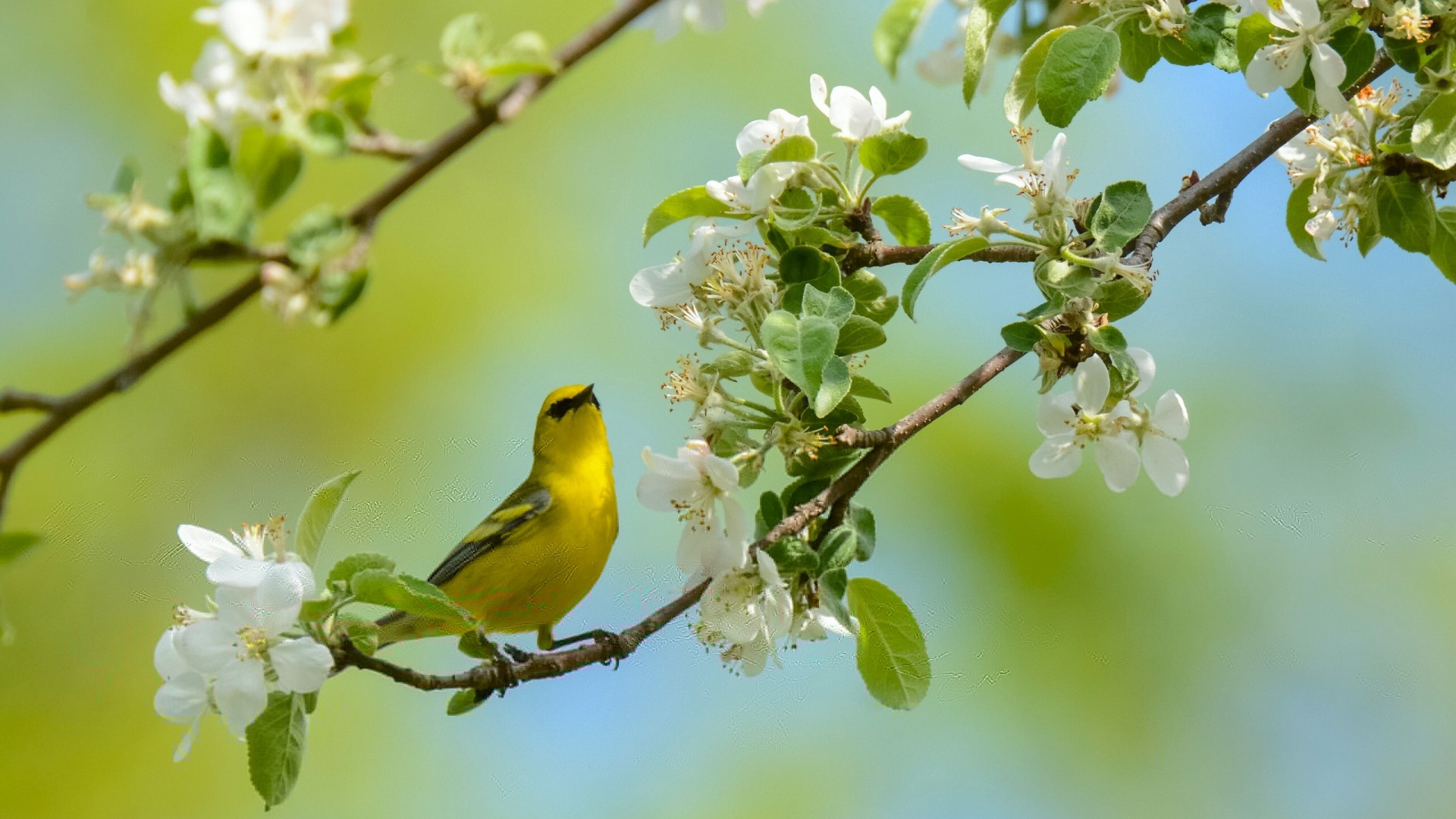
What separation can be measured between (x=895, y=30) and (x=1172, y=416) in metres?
0.98

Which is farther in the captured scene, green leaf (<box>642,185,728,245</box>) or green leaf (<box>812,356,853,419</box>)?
green leaf (<box>642,185,728,245</box>)

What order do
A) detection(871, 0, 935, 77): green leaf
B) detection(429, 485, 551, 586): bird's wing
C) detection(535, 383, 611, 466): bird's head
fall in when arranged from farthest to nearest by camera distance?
1. detection(535, 383, 611, 466): bird's head
2. detection(429, 485, 551, 586): bird's wing
3. detection(871, 0, 935, 77): green leaf

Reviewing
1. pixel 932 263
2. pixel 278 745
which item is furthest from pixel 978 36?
Answer: pixel 278 745

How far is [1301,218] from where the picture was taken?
1801 millimetres

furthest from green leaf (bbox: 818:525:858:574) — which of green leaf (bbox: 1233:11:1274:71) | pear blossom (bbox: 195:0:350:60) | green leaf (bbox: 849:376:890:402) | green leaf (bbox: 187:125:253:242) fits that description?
pear blossom (bbox: 195:0:350:60)

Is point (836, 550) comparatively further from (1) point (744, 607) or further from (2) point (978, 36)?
(2) point (978, 36)

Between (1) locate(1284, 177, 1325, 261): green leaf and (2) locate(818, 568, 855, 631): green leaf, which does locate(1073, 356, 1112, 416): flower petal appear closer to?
(2) locate(818, 568, 855, 631): green leaf

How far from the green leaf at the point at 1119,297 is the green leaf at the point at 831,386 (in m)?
0.34

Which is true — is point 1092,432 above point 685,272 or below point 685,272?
below

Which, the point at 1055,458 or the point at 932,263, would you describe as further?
the point at 1055,458

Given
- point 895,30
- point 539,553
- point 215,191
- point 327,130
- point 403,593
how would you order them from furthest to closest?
1. point 539,553
2. point 895,30
3. point 327,130
4. point 215,191
5. point 403,593

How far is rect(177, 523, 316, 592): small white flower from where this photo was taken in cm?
137

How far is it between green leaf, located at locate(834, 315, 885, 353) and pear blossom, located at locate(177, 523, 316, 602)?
2.24 ft

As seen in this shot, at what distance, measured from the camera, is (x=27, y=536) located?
5.05 feet
